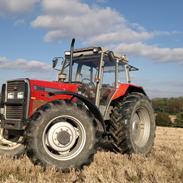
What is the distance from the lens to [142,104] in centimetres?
789

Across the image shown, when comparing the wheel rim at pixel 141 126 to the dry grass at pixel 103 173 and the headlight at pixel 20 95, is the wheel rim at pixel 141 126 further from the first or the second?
the headlight at pixel 20 95

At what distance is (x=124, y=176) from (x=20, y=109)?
227 centimetres

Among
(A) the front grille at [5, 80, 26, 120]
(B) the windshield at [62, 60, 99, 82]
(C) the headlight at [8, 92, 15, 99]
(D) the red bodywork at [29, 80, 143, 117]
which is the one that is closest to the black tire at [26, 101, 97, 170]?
(D) the red bodywork at [29, 80, 143, 117]

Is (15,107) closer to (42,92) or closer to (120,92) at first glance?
(42,92)

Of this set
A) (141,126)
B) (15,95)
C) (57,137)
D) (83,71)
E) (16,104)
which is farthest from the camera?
(141,126)

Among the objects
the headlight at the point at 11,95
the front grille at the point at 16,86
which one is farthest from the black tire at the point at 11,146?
the front grille at the point at 16,86

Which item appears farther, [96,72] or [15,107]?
[96,72]

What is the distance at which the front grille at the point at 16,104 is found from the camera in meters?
6.21

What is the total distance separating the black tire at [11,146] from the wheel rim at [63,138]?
122 centimetres

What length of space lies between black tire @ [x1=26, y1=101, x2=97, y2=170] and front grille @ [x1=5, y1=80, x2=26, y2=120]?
620 mm

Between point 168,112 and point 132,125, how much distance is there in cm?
2779

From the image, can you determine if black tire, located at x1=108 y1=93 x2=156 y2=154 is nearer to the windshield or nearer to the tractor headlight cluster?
the windshield

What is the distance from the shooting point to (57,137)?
19.1ft

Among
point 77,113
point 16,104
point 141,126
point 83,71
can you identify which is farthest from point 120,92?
point 16,104
